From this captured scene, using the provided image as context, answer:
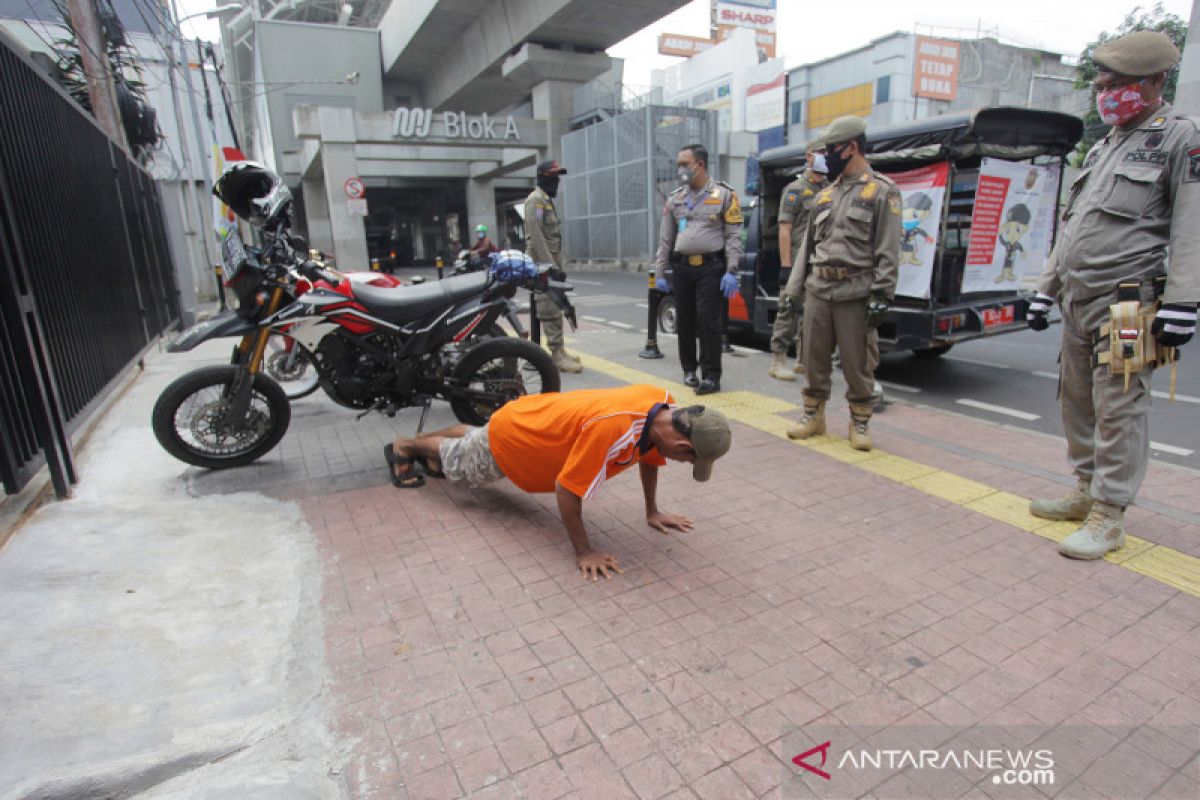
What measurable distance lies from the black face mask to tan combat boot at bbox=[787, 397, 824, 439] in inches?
60.7

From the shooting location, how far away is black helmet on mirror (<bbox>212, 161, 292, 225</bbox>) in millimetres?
4547

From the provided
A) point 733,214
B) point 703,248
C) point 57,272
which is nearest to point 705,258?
point 703,248

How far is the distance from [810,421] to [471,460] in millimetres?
2519

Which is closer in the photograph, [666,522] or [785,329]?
[666,522]

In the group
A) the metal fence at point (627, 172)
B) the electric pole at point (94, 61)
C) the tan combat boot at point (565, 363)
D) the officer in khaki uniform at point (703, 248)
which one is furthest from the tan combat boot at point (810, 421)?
the metal fence at point (627, 172)

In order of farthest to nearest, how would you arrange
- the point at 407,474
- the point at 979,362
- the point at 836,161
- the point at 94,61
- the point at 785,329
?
1. the point at 94,61
2. the point at 979,362
3. the point at 785,329
4. the point at 836,161
5. the point at 407,474

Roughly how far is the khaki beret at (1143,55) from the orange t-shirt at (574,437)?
2.38 m

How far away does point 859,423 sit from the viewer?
15.3 ft

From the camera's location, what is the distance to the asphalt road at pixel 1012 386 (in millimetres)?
5219

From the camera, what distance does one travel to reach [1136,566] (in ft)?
9.92

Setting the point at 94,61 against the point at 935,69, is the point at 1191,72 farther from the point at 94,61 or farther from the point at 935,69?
the point at 935,69

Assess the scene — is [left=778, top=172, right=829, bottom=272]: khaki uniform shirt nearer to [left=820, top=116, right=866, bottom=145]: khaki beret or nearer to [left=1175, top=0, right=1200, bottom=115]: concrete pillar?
[left=820, top=116, right=866, bottom=145]: khaki beret

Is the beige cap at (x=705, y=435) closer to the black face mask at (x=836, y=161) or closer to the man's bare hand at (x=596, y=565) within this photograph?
the man's bare hand at (x=596, y=565)

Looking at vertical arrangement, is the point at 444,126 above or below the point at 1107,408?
above
